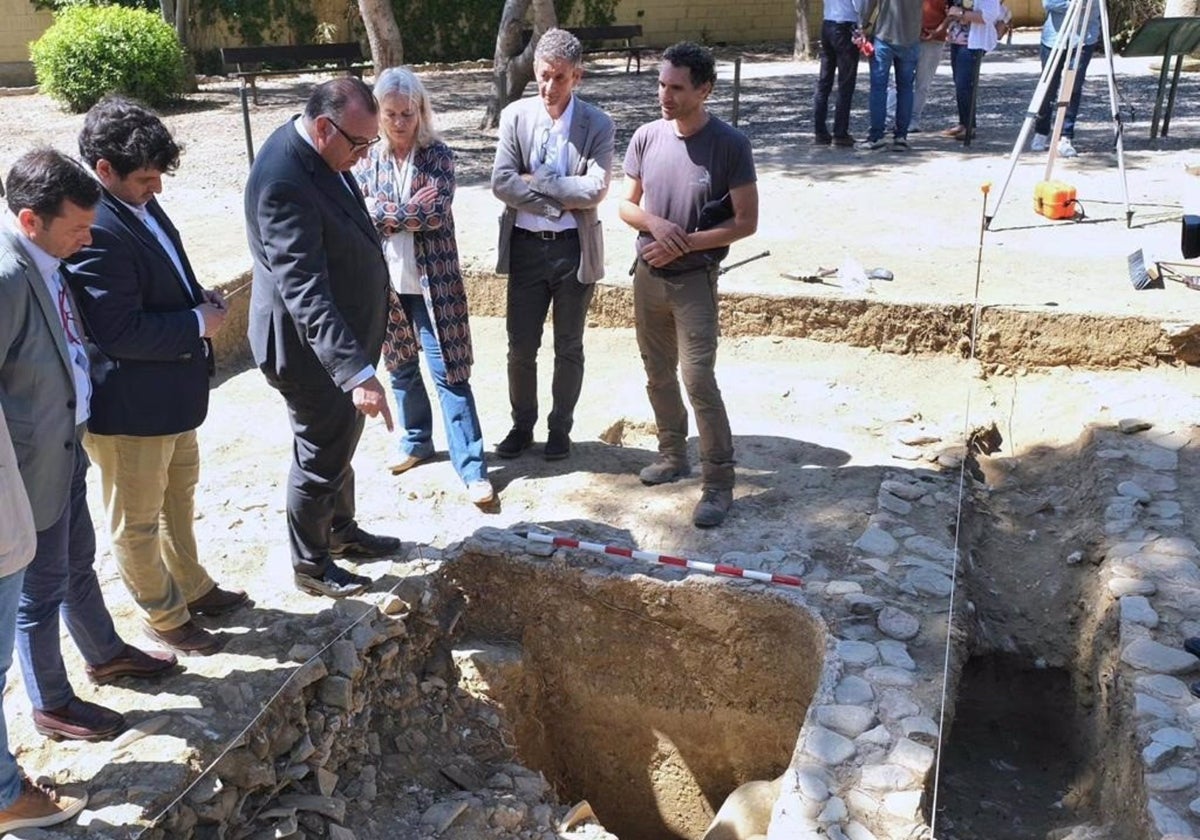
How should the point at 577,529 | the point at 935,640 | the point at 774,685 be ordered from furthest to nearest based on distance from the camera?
the point at 577,529, the point at 774,685, the point at 935,640

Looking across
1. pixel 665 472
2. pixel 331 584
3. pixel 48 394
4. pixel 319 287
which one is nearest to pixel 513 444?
pixel 665 472

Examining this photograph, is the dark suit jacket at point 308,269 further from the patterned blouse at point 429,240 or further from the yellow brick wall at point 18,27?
the yellow brick wall at point 18,27

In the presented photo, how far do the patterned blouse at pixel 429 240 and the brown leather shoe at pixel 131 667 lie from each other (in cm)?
170

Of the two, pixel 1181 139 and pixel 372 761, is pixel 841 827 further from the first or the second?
pixel 1181 139

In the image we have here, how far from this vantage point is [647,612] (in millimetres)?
4840

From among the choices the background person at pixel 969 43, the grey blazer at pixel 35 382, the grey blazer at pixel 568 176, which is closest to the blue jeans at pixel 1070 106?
the background person at pixel 969 43

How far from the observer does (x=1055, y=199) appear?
8.55 metres

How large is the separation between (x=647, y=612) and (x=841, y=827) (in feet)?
4.82

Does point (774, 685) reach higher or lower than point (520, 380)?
lower

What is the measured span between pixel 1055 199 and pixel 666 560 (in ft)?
17.4

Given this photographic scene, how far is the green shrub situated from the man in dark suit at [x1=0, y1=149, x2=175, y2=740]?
546 inches

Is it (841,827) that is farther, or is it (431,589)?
(431,589)

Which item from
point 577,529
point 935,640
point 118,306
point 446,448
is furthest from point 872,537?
point 118,306

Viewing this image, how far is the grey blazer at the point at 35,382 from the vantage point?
312 cm
